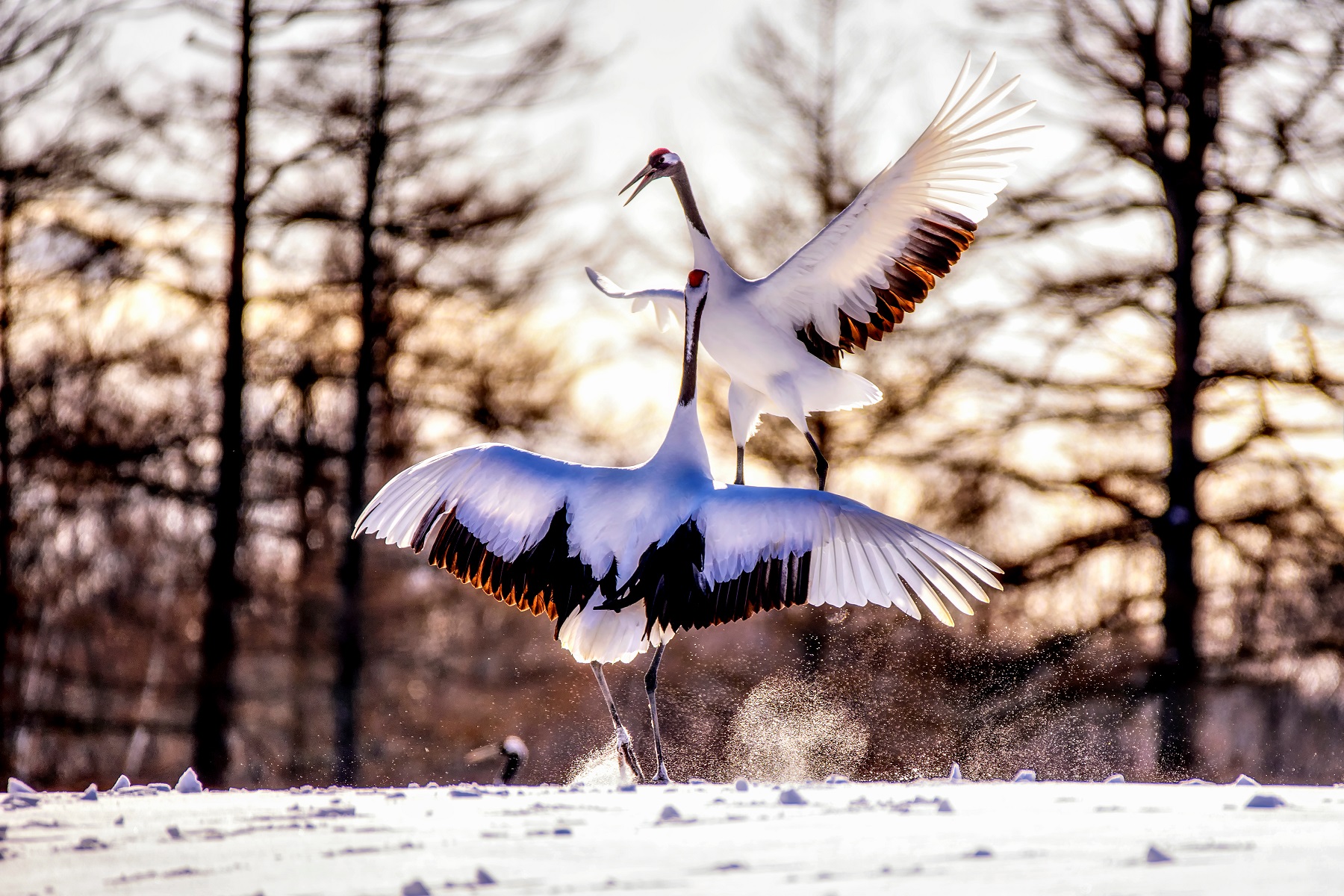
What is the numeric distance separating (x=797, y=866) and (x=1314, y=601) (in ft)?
38.8

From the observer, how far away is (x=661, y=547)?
5.82 m

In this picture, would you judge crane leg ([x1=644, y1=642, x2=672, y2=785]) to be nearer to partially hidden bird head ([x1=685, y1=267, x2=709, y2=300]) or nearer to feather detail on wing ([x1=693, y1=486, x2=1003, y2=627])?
feather detail on wing ([x1=693, y1=486, x2=1003, y2=627])

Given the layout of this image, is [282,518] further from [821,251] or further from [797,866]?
[797,866]

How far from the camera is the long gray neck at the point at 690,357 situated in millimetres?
6086

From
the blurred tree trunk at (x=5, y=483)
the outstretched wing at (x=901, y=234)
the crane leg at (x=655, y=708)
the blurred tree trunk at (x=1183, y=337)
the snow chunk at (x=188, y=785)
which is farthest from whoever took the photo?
the blurred tree trunk at (x=5, y=483)

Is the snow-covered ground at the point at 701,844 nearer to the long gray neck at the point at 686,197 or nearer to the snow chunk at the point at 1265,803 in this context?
the snow chunk at the point at 1265,803

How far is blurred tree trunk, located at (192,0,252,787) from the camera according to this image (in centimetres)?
1460

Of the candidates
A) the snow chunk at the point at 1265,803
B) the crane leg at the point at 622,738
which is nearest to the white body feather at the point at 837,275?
the crane leg at the point at 622,738

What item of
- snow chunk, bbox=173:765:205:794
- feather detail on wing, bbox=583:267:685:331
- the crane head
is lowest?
snow chunk, bbox=173:765:205:794

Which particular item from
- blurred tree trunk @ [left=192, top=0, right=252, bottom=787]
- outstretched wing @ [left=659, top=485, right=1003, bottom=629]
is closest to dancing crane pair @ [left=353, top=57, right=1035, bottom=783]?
outstretched wing @ [left=659, top=485, right=1003, bottom=629]

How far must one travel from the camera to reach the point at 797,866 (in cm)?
310

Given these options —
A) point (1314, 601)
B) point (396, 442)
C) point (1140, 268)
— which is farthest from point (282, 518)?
point (1314, 601)

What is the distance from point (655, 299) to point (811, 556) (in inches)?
103

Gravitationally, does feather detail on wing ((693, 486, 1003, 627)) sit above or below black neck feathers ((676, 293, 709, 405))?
below
